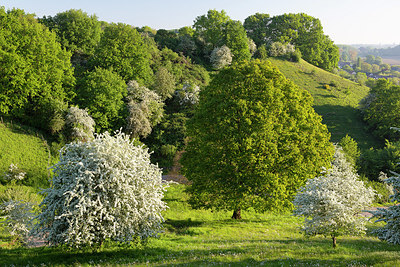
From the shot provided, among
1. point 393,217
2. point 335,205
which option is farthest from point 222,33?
point 393,217

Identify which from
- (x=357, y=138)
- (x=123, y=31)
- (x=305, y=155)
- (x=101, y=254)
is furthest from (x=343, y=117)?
(x=101, y=254)

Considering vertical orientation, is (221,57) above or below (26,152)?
above

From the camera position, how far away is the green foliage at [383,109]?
52.4 m

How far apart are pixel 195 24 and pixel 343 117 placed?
55899 millimetres

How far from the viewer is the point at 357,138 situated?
5425cm

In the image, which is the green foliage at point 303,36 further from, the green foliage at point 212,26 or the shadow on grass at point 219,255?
the shadow on grass at point 219,255

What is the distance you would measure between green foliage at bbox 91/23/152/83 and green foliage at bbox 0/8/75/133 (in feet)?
32.1

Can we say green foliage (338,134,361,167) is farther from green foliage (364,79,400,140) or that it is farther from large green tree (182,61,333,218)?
large green tree (182,61,333,218)

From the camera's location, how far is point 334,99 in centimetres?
6831

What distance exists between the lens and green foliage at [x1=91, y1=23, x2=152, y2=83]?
4762 centimetres

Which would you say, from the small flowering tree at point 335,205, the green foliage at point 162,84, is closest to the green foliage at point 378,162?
the small flowering tree at point 335,205

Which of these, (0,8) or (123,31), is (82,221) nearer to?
(0,8)

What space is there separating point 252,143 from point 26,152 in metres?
29.0

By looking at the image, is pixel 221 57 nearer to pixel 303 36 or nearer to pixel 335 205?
pixel 303 36
